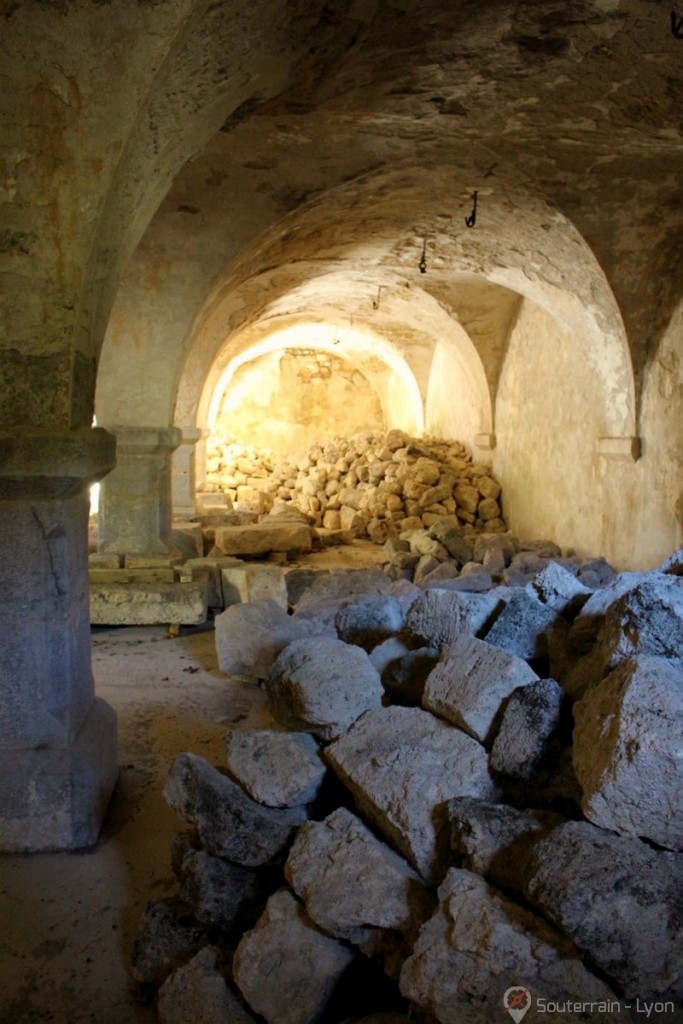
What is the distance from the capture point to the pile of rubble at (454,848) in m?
1.67

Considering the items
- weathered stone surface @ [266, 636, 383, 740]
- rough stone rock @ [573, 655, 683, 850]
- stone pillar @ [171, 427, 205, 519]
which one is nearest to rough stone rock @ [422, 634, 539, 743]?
weathered stone surface @ [266, 636, 383, 740]

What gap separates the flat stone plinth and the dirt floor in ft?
11.5

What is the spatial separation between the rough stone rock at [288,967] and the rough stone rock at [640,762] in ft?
2.69

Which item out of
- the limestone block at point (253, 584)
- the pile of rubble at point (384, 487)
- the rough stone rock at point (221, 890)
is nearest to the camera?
the rough stone rock at point (221, 890)

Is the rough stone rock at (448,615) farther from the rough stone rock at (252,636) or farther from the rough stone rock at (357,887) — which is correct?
the rough stone rock at (357,887)

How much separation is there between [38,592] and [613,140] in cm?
399

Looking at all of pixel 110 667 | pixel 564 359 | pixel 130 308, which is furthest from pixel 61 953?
pixel 564 359

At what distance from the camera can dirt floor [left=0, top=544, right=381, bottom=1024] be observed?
207 cm

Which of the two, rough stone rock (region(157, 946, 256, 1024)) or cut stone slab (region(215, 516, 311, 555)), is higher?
cut stone slab (region(215, 516, 311, 555))

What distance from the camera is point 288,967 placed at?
192 centimetres

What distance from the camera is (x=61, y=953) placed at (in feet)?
7.29

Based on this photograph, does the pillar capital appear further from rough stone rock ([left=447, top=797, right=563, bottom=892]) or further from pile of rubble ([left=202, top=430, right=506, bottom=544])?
pile of rubble ([left=202, top=430, right=506, bottom=544])

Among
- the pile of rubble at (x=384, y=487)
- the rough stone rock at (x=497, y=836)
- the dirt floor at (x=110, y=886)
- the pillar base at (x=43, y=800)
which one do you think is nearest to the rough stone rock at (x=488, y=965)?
the rough stone rock at (x=497, y=836)

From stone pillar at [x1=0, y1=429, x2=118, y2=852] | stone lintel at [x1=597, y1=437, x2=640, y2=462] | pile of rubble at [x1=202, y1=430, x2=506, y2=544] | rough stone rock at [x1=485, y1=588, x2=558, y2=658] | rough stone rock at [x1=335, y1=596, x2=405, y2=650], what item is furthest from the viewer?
pile of rubble at [x1=202, y1=430, x2=506, y2=544]
